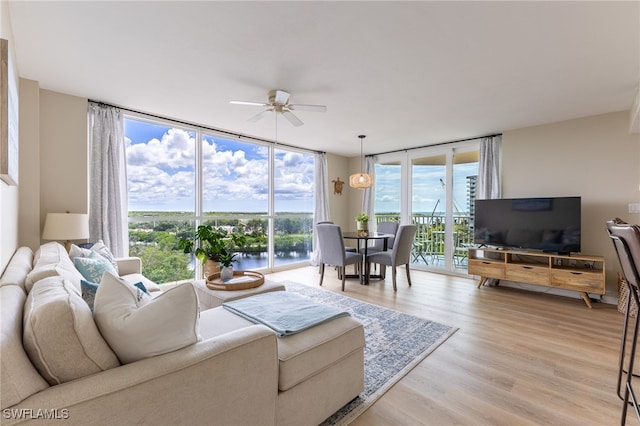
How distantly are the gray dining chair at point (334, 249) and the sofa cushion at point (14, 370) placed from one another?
3566 mm

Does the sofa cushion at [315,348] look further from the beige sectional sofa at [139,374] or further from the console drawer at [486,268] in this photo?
the console drawer at [486,268]

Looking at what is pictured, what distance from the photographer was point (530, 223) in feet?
13.5

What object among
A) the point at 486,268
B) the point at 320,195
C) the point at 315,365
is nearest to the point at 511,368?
the point at 315,365

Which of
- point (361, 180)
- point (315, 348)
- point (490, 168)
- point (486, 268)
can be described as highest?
point (490, 168)

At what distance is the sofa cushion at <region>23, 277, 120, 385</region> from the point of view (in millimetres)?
873

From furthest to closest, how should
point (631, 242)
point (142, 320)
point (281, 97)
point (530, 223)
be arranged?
point (530, 223) → point (281, 97) → point (631, 242) → point (142, 320)

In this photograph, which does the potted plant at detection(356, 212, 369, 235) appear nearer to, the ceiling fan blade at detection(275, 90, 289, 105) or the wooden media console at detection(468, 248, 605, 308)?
the wooden media console at detection(468, 248, 605, 308)

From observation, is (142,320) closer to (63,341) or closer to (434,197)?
(63,341)

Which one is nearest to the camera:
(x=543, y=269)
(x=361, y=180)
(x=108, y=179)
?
(x=108, y=179)

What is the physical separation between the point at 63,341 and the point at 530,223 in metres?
4.97

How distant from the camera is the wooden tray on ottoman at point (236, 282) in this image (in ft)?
8.33

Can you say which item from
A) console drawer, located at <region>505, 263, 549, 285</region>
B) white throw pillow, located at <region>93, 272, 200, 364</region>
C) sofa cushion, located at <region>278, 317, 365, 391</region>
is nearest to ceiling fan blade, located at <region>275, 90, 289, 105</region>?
sofa cushion, located at <region>278, 317, 365, 391</region>

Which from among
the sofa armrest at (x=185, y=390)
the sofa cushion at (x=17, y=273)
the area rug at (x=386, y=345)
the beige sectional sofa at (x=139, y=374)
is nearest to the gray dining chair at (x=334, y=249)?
the area rug at (x=386, y=345)

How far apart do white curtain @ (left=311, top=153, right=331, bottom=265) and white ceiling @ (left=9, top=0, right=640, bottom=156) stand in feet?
8.32
